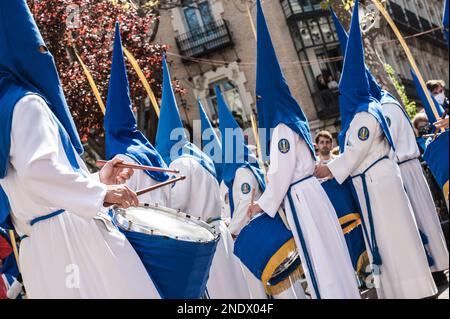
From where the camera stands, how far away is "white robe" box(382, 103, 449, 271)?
25.9 feet

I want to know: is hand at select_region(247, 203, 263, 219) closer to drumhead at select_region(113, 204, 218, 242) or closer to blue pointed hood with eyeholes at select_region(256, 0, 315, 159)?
blue pointed hood with eyeholes at select_region(256, 0, 315, 159)

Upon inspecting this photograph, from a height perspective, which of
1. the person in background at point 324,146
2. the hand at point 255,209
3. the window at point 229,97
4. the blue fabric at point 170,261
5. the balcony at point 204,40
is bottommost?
the window at point 229,97

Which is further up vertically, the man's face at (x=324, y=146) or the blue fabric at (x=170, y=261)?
the blue fabric at (x=170, y=261)

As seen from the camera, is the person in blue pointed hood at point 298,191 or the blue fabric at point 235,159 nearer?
the person in blue pointed hood at point 298,191

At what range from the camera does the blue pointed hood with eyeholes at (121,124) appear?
6.42 m

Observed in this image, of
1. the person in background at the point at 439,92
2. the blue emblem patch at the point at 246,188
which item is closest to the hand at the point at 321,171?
the blue emblem patch at the point at 246,188

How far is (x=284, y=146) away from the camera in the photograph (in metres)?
6.45

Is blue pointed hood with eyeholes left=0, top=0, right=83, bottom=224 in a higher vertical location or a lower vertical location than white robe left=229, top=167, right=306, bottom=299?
higher

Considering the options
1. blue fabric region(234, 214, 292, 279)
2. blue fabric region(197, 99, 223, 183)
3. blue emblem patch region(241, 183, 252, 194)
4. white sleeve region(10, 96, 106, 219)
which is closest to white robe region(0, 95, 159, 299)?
white sleeve region(10, 96, 106, 219)

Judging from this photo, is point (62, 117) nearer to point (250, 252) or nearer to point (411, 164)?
point (250, 252)

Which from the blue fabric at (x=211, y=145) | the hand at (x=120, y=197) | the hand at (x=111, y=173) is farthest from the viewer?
the blue fabric at (x=211, y=145)

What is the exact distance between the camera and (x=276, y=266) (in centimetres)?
656

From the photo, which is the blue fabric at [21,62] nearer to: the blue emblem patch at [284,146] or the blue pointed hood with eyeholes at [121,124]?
the blue pointed hood with eyeholes at [121,124]

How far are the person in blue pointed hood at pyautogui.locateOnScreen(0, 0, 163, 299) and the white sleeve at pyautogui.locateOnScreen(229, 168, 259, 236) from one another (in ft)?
13.1
